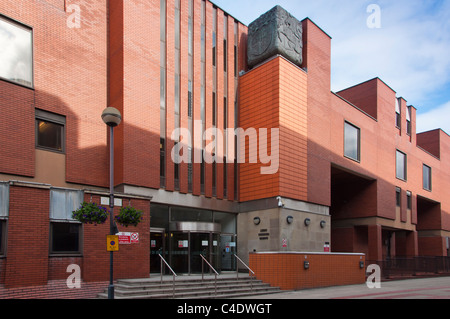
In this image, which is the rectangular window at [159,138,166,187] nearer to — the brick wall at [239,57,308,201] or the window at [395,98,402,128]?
the brick wall at [239,57,308,201]

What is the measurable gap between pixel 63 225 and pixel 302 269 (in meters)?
9.87

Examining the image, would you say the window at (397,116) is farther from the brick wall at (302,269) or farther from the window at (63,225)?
the window at (63,225)

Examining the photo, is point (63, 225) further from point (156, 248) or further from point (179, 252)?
point (179, 252)

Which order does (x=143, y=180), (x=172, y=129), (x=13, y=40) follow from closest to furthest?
1. (x=13, y=40)
2. (x=143, y=180)
3. (x=172, y=129)

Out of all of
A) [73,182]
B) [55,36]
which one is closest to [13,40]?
[55,36]

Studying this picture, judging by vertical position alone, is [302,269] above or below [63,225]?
below

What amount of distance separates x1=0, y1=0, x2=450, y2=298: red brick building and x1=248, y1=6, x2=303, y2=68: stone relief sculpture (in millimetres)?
579

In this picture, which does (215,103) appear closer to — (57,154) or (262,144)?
(262,144)

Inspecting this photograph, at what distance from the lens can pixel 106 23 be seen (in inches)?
760

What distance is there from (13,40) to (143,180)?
285 inches

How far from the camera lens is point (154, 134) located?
19172mm

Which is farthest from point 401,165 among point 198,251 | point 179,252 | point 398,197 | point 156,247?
point 156,247

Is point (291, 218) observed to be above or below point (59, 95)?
below

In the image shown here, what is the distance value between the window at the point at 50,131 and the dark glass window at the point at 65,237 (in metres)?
3.26
